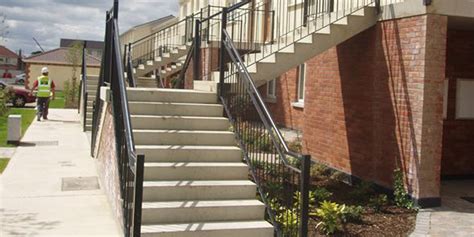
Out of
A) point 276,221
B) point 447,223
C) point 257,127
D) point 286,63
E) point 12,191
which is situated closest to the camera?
point 276,221

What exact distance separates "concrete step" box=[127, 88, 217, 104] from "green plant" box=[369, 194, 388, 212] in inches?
108

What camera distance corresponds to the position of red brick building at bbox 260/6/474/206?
7.32 metres

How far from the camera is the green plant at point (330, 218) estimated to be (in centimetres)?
618

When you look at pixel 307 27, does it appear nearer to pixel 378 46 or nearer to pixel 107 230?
pixel 378 46

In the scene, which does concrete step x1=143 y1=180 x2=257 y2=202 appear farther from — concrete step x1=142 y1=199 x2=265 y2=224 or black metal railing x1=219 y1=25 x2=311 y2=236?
black metal railing x1=219 y1=25 x2=311 y2=236

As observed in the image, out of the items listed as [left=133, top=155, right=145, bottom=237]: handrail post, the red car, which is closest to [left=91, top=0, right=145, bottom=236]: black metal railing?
[left=133, top=155, right=145, bottom=237]: handrail post

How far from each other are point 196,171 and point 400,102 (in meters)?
3.31

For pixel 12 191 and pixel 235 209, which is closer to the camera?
pixel 235 209

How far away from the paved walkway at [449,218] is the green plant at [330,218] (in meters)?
0.86

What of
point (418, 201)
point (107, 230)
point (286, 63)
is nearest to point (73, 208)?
point (107, 230)

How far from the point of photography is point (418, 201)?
7.27 meters

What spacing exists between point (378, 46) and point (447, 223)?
3095 millimetres

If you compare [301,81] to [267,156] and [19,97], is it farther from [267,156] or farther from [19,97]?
[19,97]

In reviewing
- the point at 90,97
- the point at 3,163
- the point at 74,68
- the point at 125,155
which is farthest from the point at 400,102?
the point at 74,68
